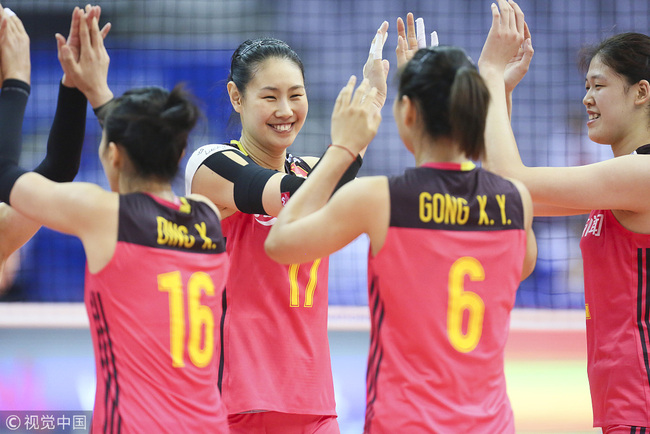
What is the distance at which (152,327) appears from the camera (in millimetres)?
2137

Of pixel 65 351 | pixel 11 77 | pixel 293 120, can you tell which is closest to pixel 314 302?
pixel 293 120

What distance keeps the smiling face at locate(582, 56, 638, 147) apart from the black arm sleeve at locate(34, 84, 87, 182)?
1.86 metres

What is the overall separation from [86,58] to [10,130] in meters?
0.33

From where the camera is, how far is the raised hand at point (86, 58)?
248 centimetres

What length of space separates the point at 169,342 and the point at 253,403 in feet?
2.65

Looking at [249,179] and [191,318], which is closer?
[191,318]

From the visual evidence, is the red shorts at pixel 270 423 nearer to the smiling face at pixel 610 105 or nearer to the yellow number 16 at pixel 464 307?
the yellow number 16 at pixel 464 307

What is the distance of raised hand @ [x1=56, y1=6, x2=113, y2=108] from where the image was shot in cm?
248

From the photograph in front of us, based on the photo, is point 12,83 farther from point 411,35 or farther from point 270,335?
point 411,35

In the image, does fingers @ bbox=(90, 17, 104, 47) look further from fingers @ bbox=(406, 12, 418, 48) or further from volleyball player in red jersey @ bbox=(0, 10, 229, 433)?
fingers @ bbox=(406, 12, 418, 48)

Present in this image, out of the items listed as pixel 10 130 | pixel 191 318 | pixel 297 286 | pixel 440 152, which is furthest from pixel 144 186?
pixel 297 286

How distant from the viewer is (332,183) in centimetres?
227

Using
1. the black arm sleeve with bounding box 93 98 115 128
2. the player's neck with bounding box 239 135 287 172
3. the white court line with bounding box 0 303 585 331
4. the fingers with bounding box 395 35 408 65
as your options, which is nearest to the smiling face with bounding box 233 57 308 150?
the player's neck with bounding box 239 135 287 172

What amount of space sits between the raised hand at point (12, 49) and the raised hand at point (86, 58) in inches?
5.4
